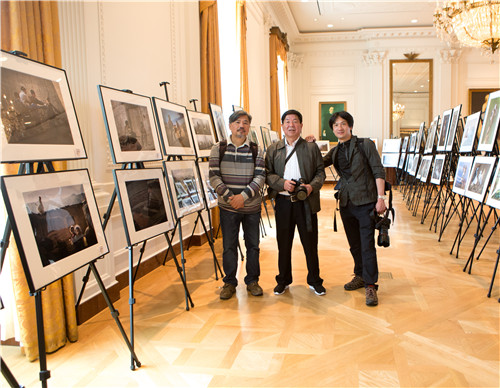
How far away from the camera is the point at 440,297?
3.49 metres

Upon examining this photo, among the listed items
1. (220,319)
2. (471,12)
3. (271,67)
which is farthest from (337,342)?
(271,67)

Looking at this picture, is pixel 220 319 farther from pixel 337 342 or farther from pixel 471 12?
pixel 471 12

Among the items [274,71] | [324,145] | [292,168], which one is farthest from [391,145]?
[292,168]

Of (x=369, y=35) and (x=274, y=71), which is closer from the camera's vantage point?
(x=274, y=71)

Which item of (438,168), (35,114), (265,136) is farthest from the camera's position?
(265,136)

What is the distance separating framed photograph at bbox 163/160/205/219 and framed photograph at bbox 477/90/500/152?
2.81 m

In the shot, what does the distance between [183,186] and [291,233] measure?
1026mm

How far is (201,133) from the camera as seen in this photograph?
4613 mm

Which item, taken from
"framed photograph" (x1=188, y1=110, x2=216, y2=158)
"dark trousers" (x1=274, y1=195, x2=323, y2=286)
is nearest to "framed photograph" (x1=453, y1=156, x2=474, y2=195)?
"dark trousers" (x1=274, y1=195, x2=323, y2=286)

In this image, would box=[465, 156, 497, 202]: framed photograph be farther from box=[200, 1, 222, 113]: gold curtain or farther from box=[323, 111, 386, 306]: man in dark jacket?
box=[200, 1, 222, 113]: gold curtain

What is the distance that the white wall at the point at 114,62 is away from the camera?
10.6 ft

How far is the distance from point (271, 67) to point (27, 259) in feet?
30.9

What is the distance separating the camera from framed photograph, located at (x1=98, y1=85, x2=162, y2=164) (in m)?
2.86

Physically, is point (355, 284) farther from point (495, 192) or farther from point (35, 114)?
point (35, 114)
